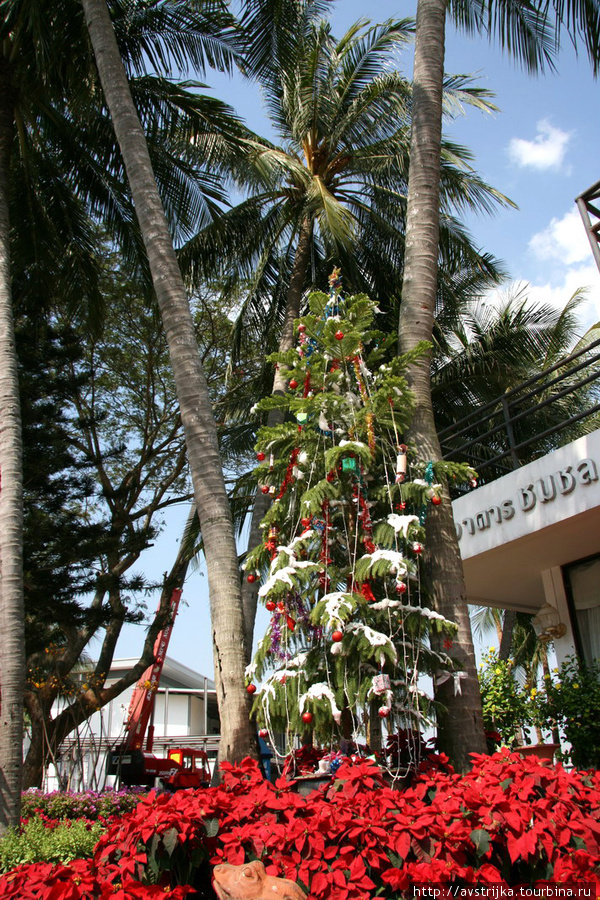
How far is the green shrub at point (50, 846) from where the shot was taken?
17.1 feet

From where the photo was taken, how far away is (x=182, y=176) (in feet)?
36.2

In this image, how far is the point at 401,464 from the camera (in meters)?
4.85

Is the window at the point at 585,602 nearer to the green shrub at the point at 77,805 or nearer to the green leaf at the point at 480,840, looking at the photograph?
the green shrub at the point at 77,805

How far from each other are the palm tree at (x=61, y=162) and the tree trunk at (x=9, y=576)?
1cm

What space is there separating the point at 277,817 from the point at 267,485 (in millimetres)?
2364

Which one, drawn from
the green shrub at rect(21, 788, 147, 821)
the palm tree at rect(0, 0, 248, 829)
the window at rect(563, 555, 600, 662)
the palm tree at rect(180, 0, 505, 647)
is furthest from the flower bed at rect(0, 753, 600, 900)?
the palm tree at rect(180, 0, 505, 647)

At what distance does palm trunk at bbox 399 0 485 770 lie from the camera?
14.9ft

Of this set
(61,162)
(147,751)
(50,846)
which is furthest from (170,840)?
(147,751)

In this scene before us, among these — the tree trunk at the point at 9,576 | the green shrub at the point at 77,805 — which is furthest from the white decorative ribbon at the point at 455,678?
the green shrub at the point at 77,805

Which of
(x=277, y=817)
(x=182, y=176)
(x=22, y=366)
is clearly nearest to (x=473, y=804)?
(x=277, y=817)

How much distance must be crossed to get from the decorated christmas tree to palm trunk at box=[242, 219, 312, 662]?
8.18 ft

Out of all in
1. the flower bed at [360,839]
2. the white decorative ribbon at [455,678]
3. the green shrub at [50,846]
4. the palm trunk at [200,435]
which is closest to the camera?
the flower bed at [360,839]

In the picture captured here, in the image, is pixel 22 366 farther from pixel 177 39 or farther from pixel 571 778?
pixel 571 778

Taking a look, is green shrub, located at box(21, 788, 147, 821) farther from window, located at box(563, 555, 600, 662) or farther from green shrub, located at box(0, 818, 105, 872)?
window, located at box(563, 555, 600, 662)
